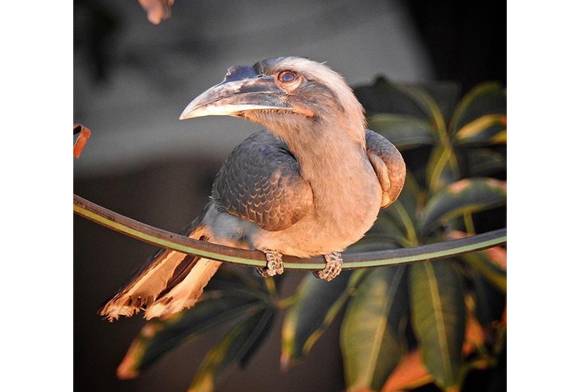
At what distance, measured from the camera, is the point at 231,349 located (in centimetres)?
201

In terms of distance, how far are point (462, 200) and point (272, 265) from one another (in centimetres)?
66

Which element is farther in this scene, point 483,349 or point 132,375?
point 483,349

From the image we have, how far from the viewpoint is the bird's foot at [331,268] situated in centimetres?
200

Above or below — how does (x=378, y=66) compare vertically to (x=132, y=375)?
above

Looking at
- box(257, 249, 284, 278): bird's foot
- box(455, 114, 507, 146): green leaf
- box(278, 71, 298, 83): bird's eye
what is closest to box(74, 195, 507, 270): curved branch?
box(257, 249, 284, 278): bird's foot

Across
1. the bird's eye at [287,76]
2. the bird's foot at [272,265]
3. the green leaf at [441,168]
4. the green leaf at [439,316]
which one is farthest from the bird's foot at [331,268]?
the bird's eye at [287,76]

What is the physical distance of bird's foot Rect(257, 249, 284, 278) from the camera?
1.92m

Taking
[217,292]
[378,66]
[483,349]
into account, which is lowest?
[483,349]

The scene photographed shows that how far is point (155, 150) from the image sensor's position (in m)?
1.95

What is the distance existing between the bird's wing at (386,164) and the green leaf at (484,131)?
0.79 ft

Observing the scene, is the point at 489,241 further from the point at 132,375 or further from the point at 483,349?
the point at 132,375
